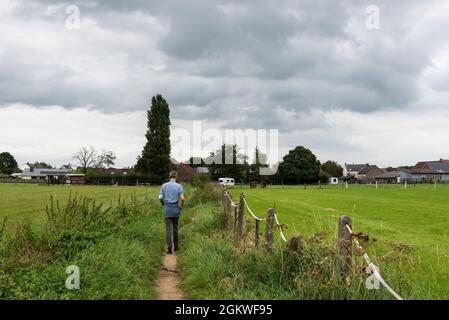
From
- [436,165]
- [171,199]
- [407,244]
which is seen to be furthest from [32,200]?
[436,165]

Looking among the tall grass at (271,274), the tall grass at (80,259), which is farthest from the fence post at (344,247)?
the tall grass at (80,259)

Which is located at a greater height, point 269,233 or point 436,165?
point 436,165

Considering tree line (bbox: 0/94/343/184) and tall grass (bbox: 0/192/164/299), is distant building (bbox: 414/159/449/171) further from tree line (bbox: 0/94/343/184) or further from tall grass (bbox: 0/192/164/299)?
tall grass (bbox: 0/192/164/299)

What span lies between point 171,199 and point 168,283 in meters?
3.77

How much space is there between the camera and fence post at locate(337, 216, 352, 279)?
18.8 feet

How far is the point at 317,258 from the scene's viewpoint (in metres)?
6.36

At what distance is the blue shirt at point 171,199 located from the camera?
465 inches

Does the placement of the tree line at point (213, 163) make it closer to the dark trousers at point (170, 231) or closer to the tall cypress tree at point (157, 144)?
the tall cypress tree at point (157, 144)

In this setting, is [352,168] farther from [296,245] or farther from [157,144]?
[296,245]

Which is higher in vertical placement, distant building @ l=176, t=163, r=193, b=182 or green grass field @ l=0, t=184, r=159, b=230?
distant building @ l=176, t=163, r=193, b=182

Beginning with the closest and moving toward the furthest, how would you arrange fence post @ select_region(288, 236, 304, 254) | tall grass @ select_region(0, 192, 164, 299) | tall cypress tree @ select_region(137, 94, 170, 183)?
tall grass @ select_region(0, 192, 164, 299) < fence post @ select_region(288, 236, 304, 254) < tall cypress tree @ select_region(137, 94, 170, 183)

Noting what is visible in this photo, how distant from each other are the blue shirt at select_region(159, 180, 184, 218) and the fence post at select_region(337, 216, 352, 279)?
6.60 meters

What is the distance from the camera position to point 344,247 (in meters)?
5.77

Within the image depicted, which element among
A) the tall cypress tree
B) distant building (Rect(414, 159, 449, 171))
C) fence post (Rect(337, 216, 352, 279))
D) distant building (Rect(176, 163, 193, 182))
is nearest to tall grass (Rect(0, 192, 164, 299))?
fence post (Rect(337, 216, 352, 279))
